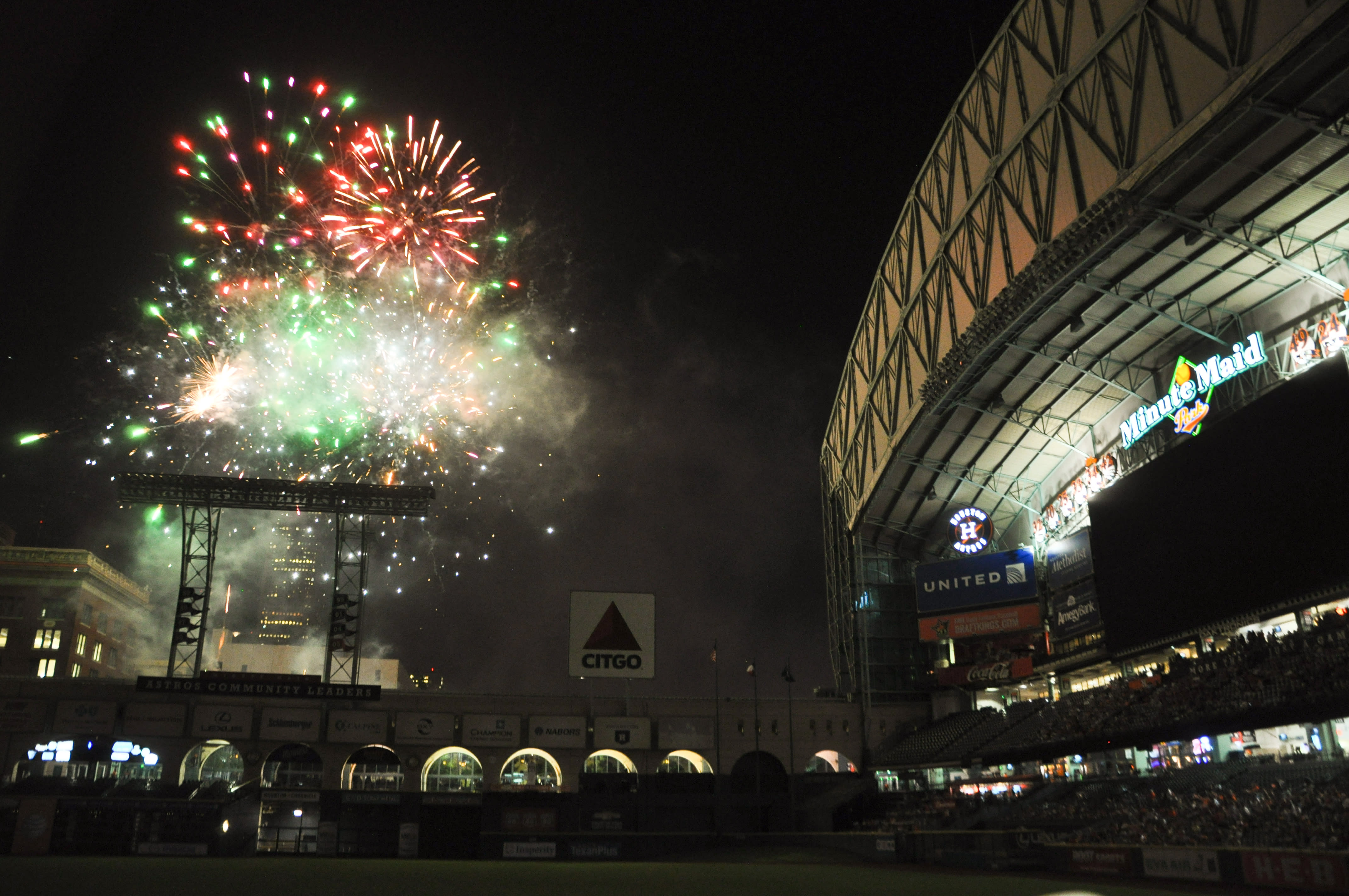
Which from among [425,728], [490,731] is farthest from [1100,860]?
[425,728]

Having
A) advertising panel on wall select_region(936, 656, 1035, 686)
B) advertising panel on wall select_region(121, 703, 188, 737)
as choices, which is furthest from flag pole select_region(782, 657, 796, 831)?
advertising panel on wall select_region(121, 703, 188, 737)

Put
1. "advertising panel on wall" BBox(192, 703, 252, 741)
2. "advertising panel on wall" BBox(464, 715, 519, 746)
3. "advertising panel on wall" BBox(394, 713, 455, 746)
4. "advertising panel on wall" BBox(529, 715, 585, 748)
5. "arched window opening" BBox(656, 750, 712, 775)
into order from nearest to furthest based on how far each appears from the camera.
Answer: "advertising panel on wall" BBox(192, 703, 252, 741), "advertising panel on wall" BBox(394, 713, 455, 746), "advertising panel on wall" BBox(464, 715, 519, 746), "advertising panel on wall" BBox(529, 715, 585, 748), "arched window opening" BBox(656, 750, 712, 775)

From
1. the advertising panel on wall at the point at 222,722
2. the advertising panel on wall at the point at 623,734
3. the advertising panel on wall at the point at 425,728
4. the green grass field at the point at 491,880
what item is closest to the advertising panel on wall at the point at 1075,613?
the green grass field at the point at 491,880

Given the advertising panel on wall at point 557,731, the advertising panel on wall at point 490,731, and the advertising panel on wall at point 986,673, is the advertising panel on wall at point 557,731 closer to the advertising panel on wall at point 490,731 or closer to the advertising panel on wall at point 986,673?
the advertising panel on wall at point 490,731

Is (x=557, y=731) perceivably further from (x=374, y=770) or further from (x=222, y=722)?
(x=222, y=722)

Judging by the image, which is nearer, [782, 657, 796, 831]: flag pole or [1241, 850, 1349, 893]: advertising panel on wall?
[1241, 850, 1349, 893]: advertising panel on wall

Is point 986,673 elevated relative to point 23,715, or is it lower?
elevated

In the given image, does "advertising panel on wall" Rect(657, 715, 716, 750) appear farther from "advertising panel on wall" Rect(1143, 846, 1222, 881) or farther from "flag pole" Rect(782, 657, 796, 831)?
"advertising panel on wall" Rect(1143, 846, 1222, 881)
